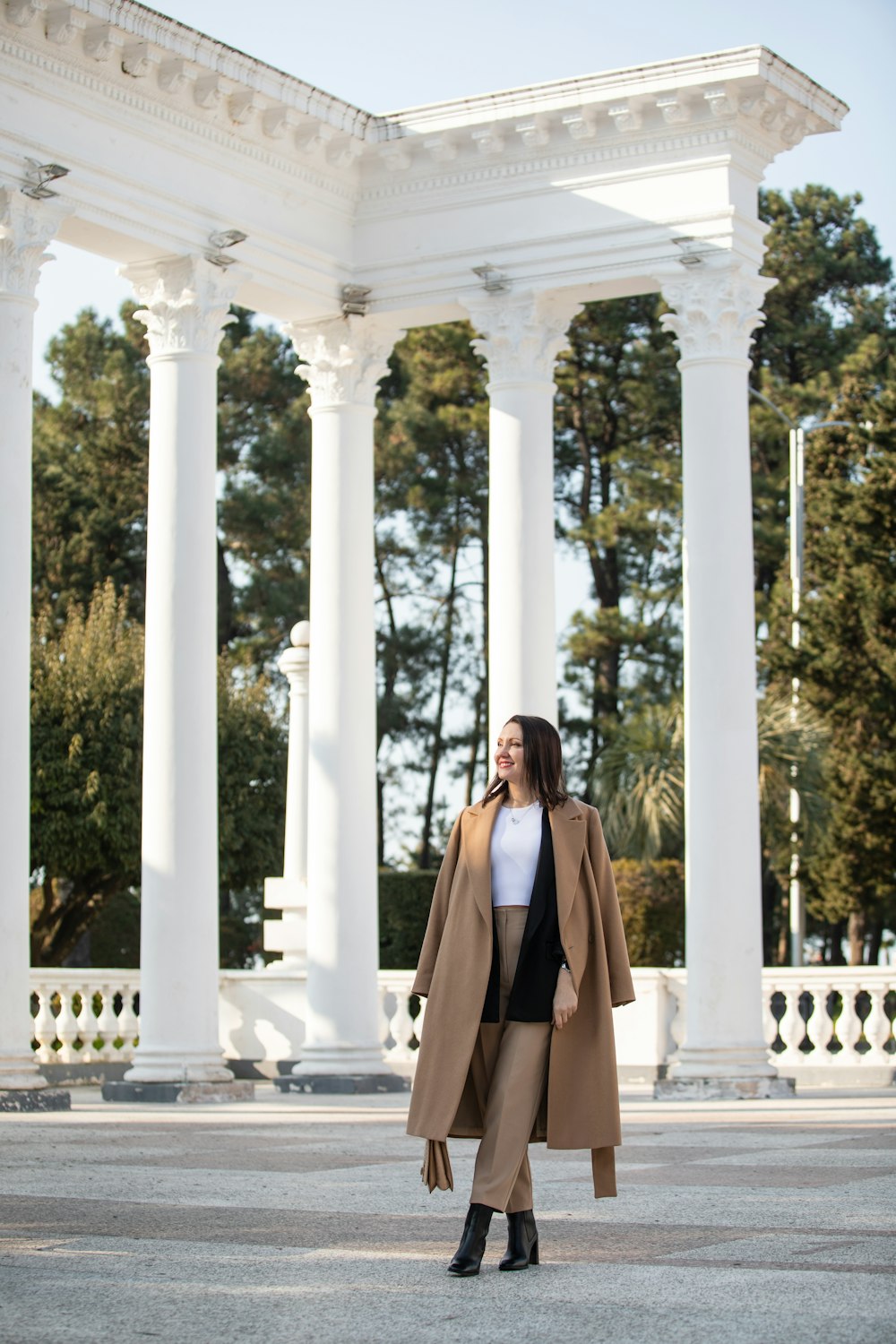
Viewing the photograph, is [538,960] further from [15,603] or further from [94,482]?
[94,482]

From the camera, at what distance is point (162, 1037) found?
1154 inches

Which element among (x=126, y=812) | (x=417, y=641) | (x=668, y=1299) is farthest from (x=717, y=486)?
(x=417, y=641)

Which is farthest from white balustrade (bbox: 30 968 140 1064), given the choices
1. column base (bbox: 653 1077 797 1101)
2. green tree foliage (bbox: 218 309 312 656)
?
green tree foliage (bbox: 218 309 312 656)

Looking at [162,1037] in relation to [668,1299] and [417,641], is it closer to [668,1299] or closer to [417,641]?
[668,1299]

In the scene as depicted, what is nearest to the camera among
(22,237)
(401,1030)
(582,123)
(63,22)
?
(63,22)

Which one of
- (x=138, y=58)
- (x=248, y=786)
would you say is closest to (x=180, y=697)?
(x=138, y=58)

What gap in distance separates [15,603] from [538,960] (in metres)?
16.0

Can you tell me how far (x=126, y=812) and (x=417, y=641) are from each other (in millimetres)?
21291

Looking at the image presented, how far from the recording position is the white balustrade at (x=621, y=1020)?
33.4 meters

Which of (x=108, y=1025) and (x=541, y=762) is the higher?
(x=541, y=762)

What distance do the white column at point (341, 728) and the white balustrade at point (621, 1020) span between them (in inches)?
52.4

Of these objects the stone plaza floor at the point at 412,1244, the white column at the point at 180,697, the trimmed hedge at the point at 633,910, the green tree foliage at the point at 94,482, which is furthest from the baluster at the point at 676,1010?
the green tree foliage at the point at 94,482

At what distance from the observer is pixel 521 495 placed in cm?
3177

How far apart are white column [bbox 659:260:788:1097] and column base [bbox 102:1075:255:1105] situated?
628 centimetres
